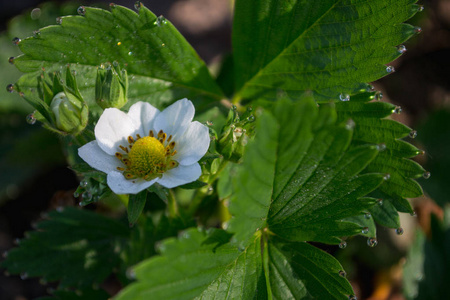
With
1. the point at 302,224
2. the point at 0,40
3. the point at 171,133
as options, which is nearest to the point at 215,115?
the point at 171,133

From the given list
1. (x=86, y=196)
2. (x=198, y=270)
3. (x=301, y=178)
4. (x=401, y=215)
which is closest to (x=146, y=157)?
(x=86, y=196)

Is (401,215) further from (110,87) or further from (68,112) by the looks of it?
(68,112)

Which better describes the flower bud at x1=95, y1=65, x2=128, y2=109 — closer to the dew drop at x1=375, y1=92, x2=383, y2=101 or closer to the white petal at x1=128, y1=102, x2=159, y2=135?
the white petal at x1=128, y1=102, x2=159, y2=135

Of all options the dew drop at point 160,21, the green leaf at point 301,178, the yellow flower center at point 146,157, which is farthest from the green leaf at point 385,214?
the dew drop at point 160,21

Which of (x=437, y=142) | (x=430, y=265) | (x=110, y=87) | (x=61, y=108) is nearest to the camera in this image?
(x=61, y=108)

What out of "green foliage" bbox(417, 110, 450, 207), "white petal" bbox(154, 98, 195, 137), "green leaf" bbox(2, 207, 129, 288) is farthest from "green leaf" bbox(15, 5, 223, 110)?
"green foliage" bbox(417, 110, 450, 207)

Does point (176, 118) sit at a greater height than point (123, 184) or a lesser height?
greater

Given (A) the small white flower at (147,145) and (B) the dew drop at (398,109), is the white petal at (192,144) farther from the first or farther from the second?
(B) the dew drop at (398,109)
